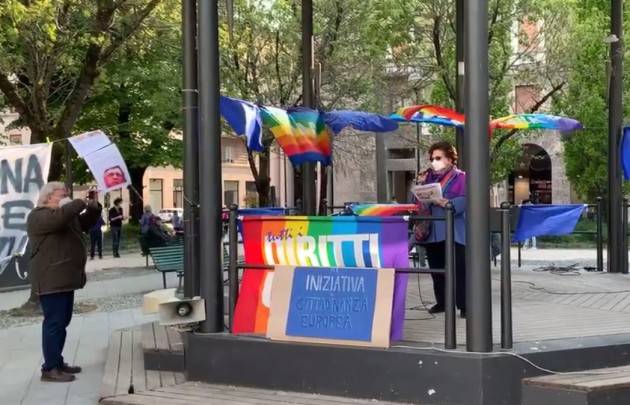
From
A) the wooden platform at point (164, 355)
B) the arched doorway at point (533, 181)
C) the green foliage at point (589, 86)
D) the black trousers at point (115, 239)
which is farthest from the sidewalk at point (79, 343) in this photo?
the arched doorway at point (533, 181)

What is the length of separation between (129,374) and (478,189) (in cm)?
357

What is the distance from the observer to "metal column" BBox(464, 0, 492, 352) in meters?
5.07

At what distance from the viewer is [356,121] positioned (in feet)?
33.4

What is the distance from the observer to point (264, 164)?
24172 mm

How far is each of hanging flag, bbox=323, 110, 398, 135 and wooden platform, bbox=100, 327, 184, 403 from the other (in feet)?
13.3

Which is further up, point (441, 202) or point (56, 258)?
point (441, 202)

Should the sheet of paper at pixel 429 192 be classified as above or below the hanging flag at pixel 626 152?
below

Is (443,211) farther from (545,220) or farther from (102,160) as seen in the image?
(102,160)

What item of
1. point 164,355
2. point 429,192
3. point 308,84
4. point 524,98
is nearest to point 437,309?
point 429,192

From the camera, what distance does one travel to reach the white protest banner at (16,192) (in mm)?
8055

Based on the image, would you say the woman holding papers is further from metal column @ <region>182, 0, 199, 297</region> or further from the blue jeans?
the blue jeans

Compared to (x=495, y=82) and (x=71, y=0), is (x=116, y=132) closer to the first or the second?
(x=495, y=82)

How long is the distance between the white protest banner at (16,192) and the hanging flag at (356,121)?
377 cm

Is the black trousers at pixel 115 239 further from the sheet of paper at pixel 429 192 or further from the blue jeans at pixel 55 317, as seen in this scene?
the sheet of paper at pixel 429 192
